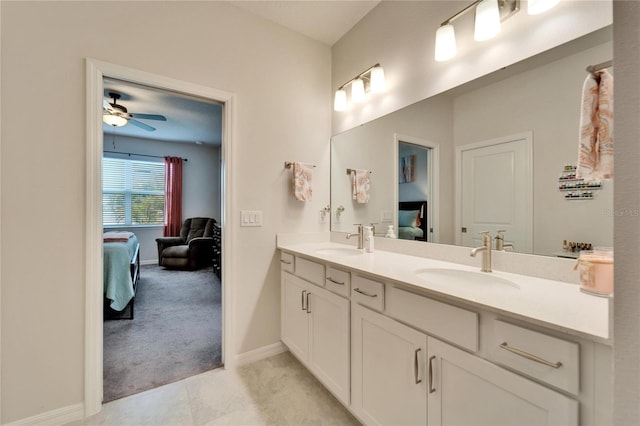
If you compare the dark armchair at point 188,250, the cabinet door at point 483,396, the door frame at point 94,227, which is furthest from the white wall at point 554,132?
the dark armchair at point 188,250

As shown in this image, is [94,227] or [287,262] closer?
[94,227]

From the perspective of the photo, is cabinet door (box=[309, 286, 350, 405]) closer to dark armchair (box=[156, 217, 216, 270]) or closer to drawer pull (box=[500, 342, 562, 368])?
drawer pull (box=[500, 342, 562, 368])

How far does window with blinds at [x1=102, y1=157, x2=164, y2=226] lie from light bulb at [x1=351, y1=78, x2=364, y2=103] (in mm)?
5175

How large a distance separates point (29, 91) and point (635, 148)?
7.54 feet

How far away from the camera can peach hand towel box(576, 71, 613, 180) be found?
753 mm

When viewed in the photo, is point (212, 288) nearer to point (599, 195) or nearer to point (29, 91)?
point (29, 91)

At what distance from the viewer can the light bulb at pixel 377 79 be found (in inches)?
76.3

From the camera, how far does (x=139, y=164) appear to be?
5555 mm

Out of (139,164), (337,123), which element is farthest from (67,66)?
(139,164)

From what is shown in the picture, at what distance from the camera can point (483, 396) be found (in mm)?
842

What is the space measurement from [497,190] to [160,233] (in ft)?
20.5

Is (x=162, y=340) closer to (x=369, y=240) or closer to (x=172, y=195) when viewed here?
(x=369, y=240)

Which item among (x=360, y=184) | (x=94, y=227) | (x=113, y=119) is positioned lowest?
(x=94, y=227)

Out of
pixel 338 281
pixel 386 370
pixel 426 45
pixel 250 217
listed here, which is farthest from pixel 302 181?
pixel 386 370
